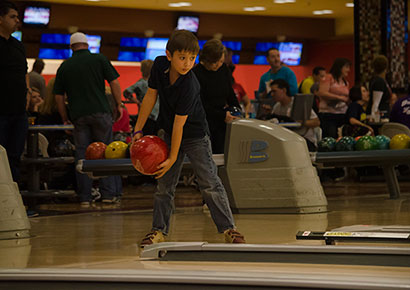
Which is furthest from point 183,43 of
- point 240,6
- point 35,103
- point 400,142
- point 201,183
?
point 240,6

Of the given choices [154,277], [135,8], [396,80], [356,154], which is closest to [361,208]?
[356,154]

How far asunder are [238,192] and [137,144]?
7.22ft

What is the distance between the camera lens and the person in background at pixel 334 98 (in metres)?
9.53

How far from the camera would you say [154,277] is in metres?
2.74

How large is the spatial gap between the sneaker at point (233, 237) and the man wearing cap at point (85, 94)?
3061 mm

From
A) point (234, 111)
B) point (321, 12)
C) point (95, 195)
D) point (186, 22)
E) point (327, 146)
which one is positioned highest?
point (321, 12)

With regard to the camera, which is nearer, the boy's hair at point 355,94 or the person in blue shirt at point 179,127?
the person in blue shirt at point 179,127

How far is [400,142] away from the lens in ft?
23.7

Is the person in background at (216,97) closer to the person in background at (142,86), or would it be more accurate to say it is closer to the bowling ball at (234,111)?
the bowling ball at (234,111)

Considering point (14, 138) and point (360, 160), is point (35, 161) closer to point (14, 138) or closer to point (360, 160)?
point (14, 138)

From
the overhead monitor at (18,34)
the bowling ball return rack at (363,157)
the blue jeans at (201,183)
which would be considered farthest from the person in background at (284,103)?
the overhead monitor at (18,34)

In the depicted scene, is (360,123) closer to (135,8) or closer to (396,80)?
A: (396,80)

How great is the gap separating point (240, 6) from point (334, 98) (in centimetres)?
765

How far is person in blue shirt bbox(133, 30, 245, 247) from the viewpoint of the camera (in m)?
4.13
